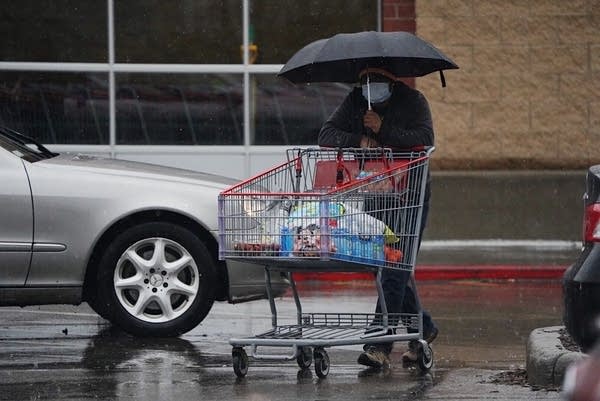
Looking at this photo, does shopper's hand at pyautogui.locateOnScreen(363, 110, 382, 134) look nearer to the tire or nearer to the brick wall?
the tire

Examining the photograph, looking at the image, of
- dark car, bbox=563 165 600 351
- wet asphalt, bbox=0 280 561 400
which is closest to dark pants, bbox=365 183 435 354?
wet asphalt, bbox=0 280 561 400

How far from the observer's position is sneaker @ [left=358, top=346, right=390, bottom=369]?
325 inches

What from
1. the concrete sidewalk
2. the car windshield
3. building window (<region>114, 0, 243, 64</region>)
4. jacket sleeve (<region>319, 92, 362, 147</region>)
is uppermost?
building window (<region>114, 0, 243, 64</region>)

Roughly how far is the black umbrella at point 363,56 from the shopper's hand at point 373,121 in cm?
32

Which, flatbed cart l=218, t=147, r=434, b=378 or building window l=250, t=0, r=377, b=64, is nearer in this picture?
flatbed cart l=218, t=147, r=434, b=378

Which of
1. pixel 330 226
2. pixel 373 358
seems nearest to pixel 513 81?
pixel 373 358

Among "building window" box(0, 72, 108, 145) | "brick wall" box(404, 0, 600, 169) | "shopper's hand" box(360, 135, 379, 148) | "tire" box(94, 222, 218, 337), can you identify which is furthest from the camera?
"building window" box(0, 72, 108, 145)

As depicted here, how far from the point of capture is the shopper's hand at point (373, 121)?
335 inches

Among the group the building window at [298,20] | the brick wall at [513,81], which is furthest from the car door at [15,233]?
the brick wall at [513,81]

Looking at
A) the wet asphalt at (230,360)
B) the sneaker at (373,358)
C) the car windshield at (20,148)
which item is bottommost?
the wet asphalt at (230,360)

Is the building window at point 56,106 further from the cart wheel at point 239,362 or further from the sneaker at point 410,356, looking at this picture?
the cart wheel at point 239,362

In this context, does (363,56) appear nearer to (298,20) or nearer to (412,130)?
(412,130)

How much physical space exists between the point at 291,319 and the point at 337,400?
3340mm

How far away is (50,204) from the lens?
30.9 feet
